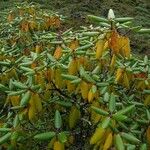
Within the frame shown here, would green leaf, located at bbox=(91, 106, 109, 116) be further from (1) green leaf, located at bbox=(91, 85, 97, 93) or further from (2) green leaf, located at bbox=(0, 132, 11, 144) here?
(2) green leaf, located at bbox=(0, 132, 11, 144)

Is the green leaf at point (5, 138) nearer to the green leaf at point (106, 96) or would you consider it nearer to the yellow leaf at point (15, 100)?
the yellow leaf at point (15, 100)

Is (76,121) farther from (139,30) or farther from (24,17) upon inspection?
(24,17)

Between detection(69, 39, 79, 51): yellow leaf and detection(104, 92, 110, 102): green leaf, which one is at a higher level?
detection(69, 39, 79, 51): yellow leaf

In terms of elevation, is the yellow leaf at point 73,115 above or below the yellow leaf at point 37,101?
below

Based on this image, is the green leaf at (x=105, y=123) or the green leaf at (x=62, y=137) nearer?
the green leaf at (x=105, y=123)

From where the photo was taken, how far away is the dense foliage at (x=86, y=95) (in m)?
3.89

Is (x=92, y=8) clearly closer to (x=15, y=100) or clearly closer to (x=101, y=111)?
(x=15, y=100)

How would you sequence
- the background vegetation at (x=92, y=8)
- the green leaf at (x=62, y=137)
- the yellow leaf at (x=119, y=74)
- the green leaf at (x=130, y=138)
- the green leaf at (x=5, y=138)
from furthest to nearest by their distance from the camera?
the background vegetation at (x=92, y=8)
the yellow leaf at (x=119, y=74)
the green leaf at (x=5, y=138)
the green leaf at (x=62, y=137)
the green leaf at (x=130, y=138)

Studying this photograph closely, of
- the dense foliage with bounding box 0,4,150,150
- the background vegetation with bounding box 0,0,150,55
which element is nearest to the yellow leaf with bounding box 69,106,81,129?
the dense foliage with bounding box 0,4,150,150

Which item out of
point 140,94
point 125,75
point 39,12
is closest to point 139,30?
point 125,75

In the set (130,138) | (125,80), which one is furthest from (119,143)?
(125,80)

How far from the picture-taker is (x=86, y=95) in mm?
4016

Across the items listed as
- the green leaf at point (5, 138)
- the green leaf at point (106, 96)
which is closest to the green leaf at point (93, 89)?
the green leaf at point (106, 96)

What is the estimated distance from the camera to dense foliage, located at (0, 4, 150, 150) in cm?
389
